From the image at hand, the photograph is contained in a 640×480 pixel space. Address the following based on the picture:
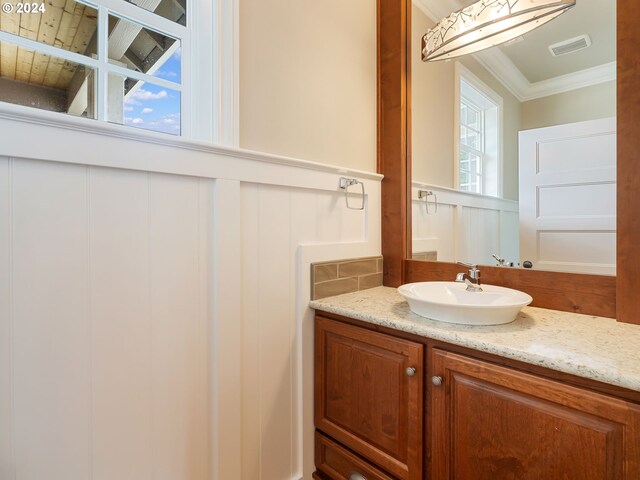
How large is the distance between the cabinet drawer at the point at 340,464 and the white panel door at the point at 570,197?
3.18ft

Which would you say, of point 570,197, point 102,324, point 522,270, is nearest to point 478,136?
point 570,197

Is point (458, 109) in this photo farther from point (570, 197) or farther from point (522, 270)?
point (522, 270)

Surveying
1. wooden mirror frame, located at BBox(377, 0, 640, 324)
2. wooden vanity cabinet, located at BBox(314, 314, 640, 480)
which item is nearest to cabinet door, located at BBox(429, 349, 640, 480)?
wooden vanity cabinet, located at BBox(314, 314, 640, 480)

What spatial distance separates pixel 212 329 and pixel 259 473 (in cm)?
59

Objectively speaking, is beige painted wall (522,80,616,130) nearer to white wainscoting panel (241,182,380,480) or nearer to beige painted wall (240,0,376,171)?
beige painted wall (240,0,376,171)

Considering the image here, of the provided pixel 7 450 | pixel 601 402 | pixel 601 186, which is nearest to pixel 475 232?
pixel 601 186

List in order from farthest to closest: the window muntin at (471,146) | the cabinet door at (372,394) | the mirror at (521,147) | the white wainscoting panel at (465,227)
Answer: the window muntin at (471,146), the white wainscoting panel at (465,227), the mirror at (521,147), the cabinet door at (372,394)

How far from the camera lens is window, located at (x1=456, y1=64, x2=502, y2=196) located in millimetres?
1387

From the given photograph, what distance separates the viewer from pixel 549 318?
41.5 inches

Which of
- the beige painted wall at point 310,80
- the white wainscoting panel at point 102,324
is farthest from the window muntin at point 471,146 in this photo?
the white wainscoting panel at point 102,324

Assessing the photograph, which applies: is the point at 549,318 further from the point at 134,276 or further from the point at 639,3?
the point at 134,276

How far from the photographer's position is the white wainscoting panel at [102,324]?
75cm

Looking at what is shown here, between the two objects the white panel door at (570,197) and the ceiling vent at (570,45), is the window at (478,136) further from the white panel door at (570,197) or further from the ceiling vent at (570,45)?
the ceiling vent at (570,45)

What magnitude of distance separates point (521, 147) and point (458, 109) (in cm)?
36
